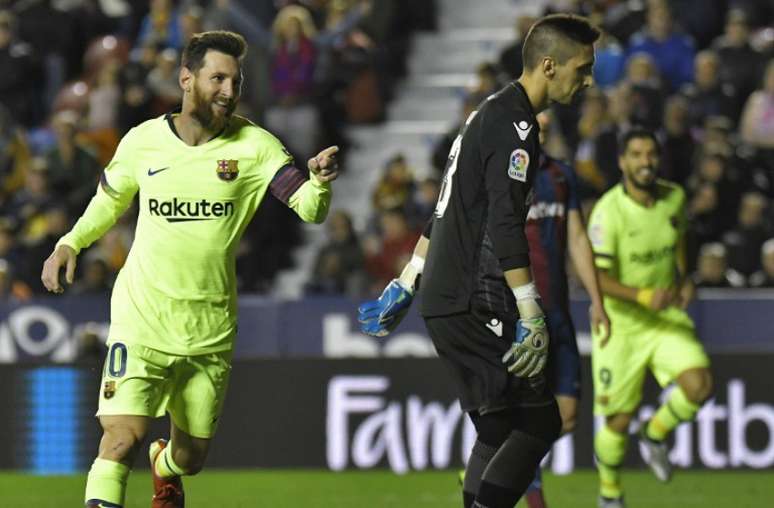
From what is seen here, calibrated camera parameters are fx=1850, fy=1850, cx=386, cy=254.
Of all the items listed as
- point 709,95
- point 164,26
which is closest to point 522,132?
point 709,95

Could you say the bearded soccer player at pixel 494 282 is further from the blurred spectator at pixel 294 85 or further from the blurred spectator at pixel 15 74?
the blurred spectator at pixel 15 74

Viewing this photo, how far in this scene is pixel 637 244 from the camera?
11648 millimetres

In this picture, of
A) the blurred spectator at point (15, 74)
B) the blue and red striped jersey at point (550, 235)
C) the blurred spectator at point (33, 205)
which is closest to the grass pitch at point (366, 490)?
the blue and red striped jersey at point (550, 235)

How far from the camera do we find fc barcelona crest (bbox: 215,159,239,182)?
8.41 m

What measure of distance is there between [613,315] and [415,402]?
2854 mm

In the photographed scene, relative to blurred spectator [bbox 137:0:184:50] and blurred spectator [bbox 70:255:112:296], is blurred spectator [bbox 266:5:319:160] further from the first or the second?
blurred spectator [bbox 70:255:112:296]

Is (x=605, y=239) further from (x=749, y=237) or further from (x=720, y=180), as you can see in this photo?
(x=720, y=180)

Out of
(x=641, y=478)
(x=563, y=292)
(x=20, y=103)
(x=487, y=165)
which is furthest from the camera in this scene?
(x=20, y=103)

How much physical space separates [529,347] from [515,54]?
10.9m

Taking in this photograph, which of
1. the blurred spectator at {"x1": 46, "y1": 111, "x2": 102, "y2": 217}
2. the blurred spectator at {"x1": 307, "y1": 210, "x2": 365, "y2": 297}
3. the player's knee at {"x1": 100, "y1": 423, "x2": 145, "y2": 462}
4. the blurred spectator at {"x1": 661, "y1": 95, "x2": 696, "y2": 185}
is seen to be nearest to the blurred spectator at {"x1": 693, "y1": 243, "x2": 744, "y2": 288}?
the blurred spectator at {"x1": 661, "y1": 95, "x2": 696, "y2": 185}

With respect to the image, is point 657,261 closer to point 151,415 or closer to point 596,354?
point 596,354

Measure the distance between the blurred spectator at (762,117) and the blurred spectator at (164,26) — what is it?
6.08 meters

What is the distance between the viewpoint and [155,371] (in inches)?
331

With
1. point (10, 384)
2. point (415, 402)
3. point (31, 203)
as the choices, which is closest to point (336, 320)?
point (415, 402)
